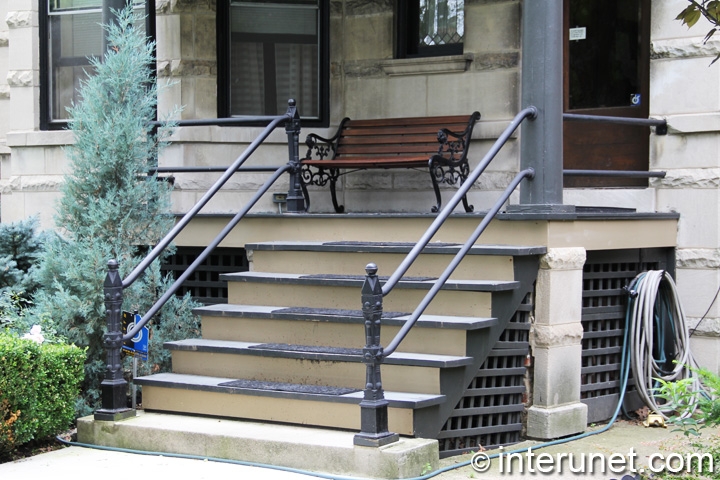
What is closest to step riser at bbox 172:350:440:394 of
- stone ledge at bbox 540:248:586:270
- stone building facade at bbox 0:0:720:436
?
stone ledge at bbox 540:248:586:270

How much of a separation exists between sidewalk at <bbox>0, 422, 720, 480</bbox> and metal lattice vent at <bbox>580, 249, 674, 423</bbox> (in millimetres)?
760

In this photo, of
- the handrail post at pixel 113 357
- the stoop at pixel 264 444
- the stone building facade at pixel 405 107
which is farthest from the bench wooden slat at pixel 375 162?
the stoop at pixel 264 444

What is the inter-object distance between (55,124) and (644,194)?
586cm

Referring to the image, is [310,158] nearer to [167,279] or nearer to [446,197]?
[446,197]

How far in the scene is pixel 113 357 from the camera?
734 centimetres

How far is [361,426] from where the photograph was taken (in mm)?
6289

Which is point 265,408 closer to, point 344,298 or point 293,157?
point 344,298

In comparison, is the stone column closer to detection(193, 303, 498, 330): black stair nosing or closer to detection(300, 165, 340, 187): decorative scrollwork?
detection(193, 303, 498, 330): black stair nosing

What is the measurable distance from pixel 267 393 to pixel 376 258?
4.76 feet

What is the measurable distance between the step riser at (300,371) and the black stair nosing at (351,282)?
691 millimetres

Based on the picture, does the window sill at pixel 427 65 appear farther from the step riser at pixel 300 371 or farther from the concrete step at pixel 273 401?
the concrete step at pixel 273 401

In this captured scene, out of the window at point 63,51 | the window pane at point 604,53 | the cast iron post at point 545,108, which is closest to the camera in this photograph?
the cast iron post at point 545,108

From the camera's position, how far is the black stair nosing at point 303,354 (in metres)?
6.70

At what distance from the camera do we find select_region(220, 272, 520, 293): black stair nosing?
280 inches
